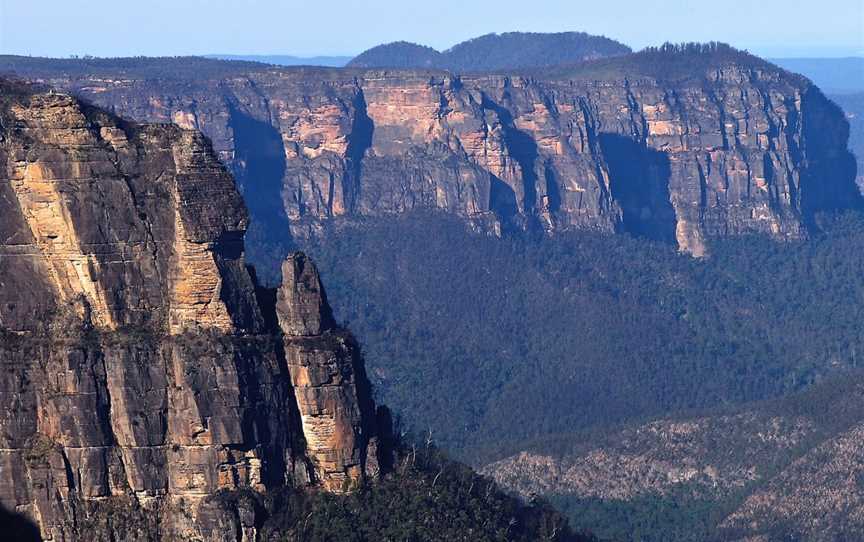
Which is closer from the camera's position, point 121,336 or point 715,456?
point 121,336

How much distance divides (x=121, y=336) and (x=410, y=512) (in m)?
11.3

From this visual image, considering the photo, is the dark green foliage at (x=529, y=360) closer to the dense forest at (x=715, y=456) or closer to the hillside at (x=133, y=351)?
the dense forest at (x=715, y=456)

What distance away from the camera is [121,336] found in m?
79.2

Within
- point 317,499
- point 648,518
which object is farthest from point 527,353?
point 317,499

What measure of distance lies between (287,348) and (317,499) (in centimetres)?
494

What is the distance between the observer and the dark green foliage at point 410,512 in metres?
80.4

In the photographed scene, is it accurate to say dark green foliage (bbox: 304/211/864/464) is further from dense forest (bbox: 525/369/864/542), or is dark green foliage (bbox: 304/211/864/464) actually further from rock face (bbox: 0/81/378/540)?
rock face (bbox: 0/81/378/540)

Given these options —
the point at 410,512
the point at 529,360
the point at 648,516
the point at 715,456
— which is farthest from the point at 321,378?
the point at 529,360

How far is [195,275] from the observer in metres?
79.6

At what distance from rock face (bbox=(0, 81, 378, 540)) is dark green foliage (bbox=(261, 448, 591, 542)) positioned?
1395 mm

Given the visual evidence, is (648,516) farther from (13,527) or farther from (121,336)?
(13,527)

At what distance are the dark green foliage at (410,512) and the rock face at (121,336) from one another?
4.58ft

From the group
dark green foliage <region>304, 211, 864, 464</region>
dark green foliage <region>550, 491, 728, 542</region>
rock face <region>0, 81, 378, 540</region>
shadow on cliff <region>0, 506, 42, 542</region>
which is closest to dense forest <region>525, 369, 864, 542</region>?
dark green foliage <region>550, 491, 728, 542</region>

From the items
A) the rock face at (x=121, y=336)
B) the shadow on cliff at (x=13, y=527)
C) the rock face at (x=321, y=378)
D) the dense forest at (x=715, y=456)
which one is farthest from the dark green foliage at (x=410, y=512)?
the dense forest at (x=715, y=456)
